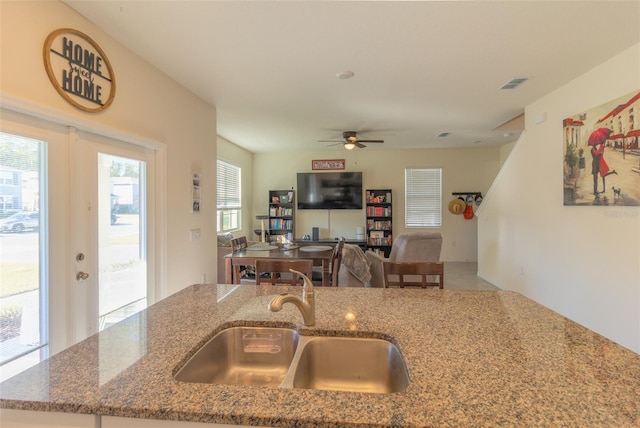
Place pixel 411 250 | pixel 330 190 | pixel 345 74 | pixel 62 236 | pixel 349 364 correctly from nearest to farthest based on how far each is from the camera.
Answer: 1. pixel 349 364
2. pixel 62 236
3. pixel 345 74
4. pixel 411 250
5. pixel 330 190

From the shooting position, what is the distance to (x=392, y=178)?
6.91 meters

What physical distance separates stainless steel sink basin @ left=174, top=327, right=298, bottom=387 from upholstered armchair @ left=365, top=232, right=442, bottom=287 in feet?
8.53

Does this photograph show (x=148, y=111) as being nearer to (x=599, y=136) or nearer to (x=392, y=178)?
(x=599, y=136)

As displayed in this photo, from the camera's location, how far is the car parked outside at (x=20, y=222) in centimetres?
168

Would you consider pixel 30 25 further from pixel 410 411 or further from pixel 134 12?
pixel 410 411

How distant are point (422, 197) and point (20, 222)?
21.7 ft

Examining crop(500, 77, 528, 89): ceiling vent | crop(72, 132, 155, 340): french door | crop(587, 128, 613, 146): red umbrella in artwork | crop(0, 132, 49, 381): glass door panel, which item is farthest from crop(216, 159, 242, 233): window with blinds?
crop(587, 128, 613, 146): red umbrella in artwork

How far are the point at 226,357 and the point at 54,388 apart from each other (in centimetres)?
54

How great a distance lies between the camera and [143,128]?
263 centimetres

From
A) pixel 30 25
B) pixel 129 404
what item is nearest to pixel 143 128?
pixel 30 25

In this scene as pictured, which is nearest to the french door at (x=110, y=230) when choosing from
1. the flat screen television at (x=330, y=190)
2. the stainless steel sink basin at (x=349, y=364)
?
the stainless steel sink basin at (x=349, y=364)

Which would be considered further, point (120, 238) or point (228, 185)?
point (228, 185)

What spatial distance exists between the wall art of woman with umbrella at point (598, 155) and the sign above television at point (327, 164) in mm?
4629

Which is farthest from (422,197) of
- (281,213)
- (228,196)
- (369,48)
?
(369,48)
